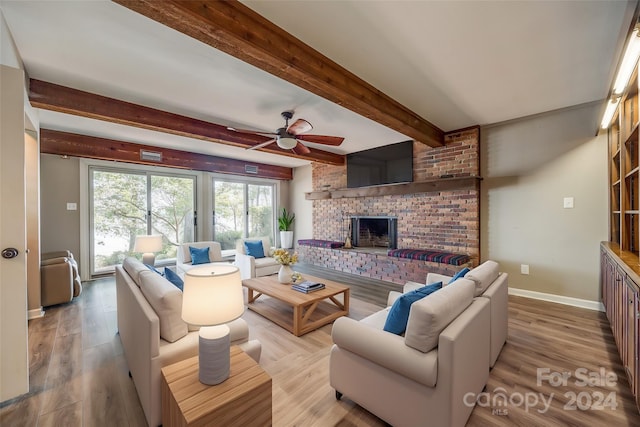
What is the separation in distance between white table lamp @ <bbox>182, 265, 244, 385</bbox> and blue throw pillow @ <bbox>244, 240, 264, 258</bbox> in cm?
352

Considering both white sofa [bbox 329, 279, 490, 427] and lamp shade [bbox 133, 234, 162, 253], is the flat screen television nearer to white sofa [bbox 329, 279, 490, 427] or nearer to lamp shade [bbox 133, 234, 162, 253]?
white sofa [bbox 329, 279, 490, 427]

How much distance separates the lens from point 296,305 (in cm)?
261

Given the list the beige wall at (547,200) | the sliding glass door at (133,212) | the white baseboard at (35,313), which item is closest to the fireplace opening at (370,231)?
the beige wall at (547,200)

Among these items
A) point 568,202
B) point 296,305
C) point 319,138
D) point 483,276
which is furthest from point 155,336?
point 568,202

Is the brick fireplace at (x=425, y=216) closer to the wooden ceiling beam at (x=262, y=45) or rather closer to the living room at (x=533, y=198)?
the living room at (x=533, y=198)

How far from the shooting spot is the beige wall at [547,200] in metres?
3.21

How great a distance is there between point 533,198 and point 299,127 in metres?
3.32

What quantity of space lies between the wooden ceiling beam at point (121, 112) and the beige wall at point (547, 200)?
3.80m

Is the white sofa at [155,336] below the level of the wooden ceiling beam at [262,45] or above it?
below

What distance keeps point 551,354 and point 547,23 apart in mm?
2627

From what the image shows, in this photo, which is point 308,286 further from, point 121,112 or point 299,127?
point 121,112

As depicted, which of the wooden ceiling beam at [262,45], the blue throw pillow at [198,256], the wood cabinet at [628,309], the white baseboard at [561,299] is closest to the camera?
the wooden ceiling beam at [262,45]

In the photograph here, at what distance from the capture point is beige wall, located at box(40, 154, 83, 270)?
169 inches

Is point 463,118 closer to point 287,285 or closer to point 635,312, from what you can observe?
point 635,312
